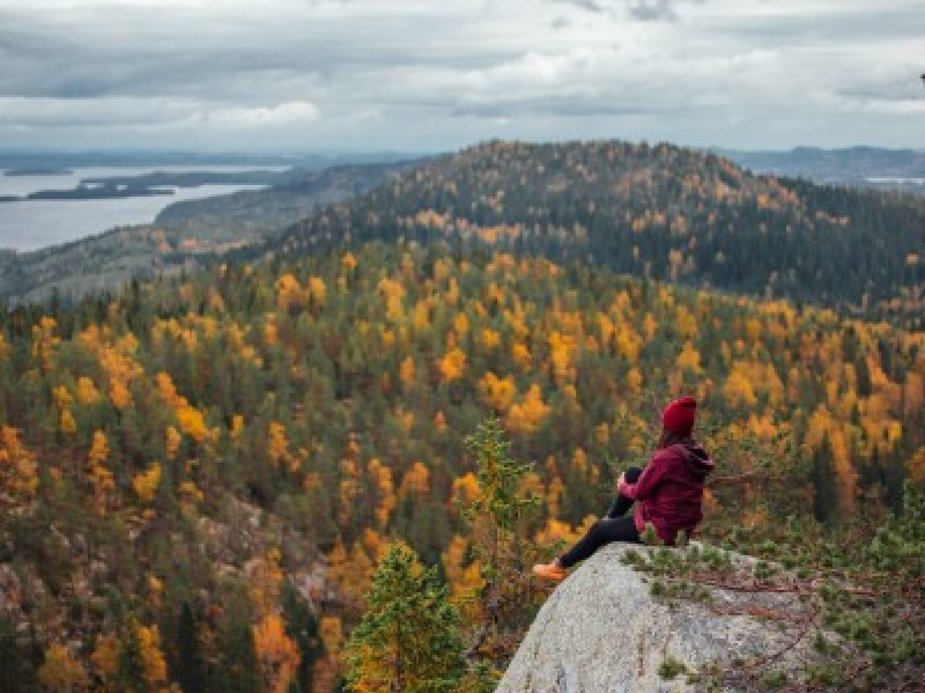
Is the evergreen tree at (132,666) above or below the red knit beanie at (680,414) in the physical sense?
below

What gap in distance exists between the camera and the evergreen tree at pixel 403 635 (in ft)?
83.9

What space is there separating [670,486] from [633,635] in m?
2.68

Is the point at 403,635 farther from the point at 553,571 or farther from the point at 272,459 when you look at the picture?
the point at 272,459

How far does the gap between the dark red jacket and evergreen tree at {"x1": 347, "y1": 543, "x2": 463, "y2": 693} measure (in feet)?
35.2

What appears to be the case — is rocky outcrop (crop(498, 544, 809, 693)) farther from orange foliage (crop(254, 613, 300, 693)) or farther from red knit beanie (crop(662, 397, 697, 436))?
orange foliage (crop(254, 613, 300, 693))

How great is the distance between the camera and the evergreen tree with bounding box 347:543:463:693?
25578 mm

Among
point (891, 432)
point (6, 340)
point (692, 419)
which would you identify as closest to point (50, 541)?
point (6, 340)

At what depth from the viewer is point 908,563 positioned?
46.2ft

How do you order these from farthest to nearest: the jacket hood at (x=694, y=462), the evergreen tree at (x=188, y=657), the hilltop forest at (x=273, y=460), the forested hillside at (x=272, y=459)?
the forested hillside at (x=272, y=459), the hilltop forest at (x=273, y=460), the evergreen tree at (x=188, y=657), the jacket hood at (x=694, y=462)

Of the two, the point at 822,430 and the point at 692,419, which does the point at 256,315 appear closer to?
the point at 822,430

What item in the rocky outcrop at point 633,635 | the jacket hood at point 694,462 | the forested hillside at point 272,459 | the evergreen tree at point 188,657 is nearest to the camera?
the rocky outcrop at point 633,635

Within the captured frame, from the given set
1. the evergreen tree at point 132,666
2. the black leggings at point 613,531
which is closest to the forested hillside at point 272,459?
the evergreen tree at point 132,666

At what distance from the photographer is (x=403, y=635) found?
84.3ft

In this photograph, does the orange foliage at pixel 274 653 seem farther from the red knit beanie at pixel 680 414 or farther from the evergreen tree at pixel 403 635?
the red knit beanie at pixel 680 414
